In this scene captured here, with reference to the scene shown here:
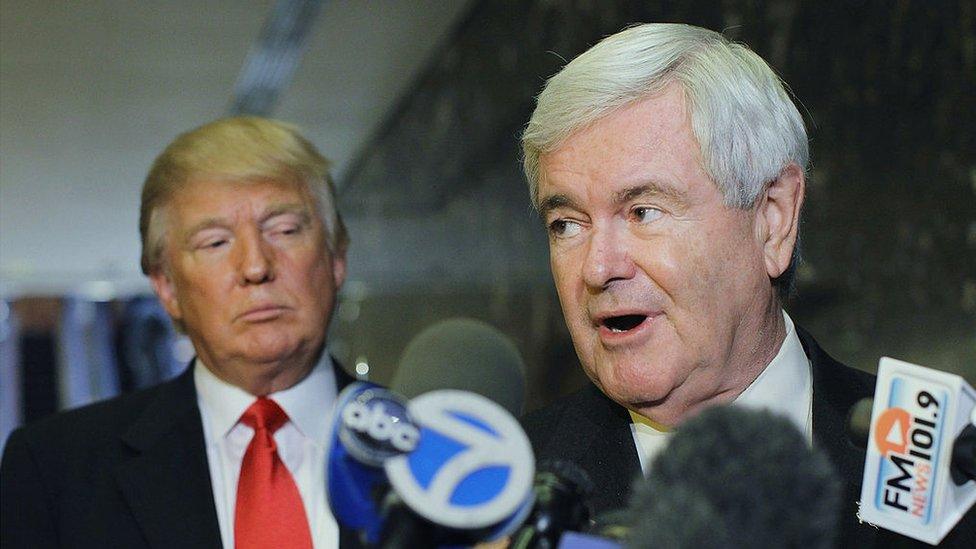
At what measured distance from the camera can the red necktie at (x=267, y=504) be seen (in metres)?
1.99

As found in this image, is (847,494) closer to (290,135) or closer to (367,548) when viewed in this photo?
(367,548)

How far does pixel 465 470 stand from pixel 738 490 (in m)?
0.17

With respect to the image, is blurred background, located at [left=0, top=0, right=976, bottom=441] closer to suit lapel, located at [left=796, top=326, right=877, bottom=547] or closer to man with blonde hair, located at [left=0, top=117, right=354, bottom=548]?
man with blonde hair, located at [left=0, top=117, right=354, bottom=548]

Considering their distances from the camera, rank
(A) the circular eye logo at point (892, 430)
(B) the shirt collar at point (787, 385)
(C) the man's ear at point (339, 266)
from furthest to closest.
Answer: (C) the man's ear at point (339, 266) → (B) the shirt collar at point (787, 385) → (A) the circular eye logo at point (892, 430)

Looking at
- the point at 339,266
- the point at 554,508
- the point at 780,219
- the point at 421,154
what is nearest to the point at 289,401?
the point at 339,266

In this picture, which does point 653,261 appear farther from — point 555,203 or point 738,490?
point 738,490

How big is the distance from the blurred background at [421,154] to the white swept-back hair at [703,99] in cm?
81

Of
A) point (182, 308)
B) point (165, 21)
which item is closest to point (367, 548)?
point (182, 308)

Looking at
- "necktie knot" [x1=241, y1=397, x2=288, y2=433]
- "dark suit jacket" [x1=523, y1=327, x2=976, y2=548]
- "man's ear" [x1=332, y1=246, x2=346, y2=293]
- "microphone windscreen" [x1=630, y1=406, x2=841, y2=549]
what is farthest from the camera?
"man's ear" [x1=332, y1=246, x2=346, y2=293]

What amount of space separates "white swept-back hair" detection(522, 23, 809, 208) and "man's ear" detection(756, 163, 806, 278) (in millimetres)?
20

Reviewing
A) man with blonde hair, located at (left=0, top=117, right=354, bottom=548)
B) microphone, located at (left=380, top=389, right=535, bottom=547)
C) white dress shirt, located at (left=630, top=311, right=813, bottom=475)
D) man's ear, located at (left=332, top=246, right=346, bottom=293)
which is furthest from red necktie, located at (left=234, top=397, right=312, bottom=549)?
microphone, located at (left=380, top=389, right=535, bottom=547)

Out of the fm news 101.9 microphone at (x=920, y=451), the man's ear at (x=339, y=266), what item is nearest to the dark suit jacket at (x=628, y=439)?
the fm news 101.9 microphone at (x=920, y=451)

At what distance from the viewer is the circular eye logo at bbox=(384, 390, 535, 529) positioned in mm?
780

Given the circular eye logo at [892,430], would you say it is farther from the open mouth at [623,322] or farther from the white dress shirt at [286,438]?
the white dress shirt at [286,438]
